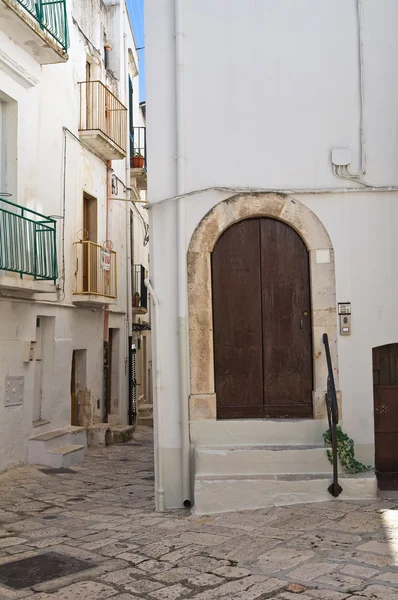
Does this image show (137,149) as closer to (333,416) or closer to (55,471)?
(55,471)

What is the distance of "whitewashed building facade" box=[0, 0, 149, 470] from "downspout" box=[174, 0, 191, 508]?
3.13 metres

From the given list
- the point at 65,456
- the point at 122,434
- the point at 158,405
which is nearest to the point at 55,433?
the point at 65,456

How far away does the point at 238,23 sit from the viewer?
7.55 meters

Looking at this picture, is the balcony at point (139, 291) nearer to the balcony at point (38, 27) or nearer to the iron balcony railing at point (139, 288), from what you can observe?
the iron balcony railing at point (139, 288)

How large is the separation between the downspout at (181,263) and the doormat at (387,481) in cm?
197

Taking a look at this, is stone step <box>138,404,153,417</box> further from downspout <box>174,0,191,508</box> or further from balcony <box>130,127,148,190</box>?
downspout <box>174,0,191,508</box>

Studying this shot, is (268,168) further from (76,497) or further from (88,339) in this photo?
(88,339)

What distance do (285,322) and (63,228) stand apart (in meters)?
6.46

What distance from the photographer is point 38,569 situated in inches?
204

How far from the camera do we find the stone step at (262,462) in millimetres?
6809

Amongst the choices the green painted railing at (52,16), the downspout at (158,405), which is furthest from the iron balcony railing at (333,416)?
the green painted railing at (52,16)

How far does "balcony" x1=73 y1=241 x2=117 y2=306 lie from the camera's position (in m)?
13.2

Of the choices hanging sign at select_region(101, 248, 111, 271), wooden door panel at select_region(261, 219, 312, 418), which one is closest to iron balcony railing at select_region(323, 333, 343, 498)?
wooden door panel at select_region(261, 219, 312, 418)

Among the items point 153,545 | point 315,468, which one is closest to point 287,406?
point 315,468
